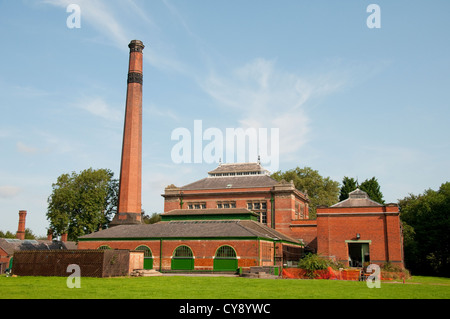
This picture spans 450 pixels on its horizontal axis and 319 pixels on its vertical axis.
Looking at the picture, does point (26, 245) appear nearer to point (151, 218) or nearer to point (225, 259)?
point (151, 218)

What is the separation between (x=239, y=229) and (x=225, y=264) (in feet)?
11.8

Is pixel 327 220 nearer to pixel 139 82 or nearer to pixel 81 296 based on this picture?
pixel 139 82

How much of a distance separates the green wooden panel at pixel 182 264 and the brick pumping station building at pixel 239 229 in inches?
3.7

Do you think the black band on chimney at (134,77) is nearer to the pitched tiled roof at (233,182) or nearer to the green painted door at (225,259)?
the pitched tiled roof at (233,182)

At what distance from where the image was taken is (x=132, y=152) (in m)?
48.2

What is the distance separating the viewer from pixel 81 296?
15930 mm

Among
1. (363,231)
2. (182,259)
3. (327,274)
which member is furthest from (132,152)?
(327,274)

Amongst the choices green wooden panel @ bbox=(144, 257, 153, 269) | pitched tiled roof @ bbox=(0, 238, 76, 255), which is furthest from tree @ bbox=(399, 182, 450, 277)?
pitched tiled roof @ bbox=(0, 238, 76, 255)

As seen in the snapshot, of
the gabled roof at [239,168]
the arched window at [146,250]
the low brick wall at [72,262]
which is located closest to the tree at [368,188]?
the gabled roof at [239,168]

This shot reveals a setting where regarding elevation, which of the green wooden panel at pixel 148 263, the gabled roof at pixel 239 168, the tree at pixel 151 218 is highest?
the gabled roof at pixel 239 168

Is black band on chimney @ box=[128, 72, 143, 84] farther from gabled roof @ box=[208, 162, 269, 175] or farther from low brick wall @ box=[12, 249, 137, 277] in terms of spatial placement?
low brick wall @ box=[12, 249, 137, 277]

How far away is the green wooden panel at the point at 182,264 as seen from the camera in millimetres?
39000
